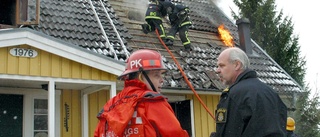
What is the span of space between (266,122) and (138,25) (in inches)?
307

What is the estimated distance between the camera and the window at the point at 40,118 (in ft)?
25.5

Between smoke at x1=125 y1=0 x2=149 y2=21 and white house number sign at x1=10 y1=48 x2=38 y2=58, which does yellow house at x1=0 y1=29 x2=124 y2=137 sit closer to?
white house number sign at x1=10 y1=48 x2=38 y2=58

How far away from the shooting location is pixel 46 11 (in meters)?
9.06

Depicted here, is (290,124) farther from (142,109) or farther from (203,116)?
(203,116)

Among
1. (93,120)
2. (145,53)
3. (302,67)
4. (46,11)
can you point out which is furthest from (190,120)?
(302,67)

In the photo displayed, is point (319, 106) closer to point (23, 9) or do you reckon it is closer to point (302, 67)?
point (302, 67)

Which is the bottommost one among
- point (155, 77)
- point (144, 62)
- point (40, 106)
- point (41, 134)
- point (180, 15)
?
point (41, 134)

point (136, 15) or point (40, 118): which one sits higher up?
point (136, 15)

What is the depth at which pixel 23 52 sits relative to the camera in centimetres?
659

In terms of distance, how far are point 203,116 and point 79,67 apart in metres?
3.48

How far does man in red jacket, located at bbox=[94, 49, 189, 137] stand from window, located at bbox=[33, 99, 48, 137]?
183 inches

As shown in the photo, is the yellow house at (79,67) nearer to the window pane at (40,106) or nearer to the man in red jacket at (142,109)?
the window pane at (40,106)

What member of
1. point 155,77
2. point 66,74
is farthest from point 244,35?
point 155,77

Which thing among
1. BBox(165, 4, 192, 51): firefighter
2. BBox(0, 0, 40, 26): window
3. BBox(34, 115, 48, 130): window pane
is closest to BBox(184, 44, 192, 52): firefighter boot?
BBox(165, 4, 192, 51): firefighter
